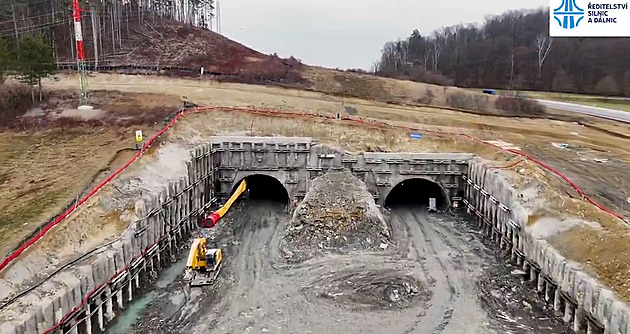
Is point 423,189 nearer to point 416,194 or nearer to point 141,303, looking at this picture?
point 416,194

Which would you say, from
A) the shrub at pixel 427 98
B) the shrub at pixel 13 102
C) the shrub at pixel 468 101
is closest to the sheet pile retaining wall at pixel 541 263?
the shrub at pixel 468 101

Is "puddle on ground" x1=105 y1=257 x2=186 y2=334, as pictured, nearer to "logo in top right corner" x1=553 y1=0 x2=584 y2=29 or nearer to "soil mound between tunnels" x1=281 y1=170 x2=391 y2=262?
"soil mound between tunnels" x1=281 y1=170 x2=391 y2=262

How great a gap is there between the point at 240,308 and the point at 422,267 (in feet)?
29.8

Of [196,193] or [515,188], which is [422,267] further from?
[196,193]

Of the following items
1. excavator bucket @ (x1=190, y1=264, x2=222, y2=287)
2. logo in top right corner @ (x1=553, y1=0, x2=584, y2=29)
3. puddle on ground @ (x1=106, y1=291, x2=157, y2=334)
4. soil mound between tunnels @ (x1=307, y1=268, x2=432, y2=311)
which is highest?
logo in top right corner @ (x1=553, y1=0, x2=584, y2=29)

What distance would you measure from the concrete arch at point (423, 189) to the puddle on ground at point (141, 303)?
15.2 metres

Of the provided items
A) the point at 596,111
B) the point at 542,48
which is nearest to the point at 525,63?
the point at 542,48

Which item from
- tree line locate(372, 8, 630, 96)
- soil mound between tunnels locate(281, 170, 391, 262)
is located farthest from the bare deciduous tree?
soil mound between tunnels locate(281, 170, 391, 262)

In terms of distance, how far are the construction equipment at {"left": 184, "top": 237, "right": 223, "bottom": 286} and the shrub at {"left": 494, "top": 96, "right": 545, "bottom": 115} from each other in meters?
35.7

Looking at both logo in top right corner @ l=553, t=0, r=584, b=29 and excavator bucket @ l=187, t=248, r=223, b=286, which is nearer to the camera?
excavator bucket @ l=187, t=248, r=223, b=286

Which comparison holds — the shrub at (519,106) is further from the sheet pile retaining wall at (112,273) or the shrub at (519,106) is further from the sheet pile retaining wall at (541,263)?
the sheet pile retaining wall at (112,273)

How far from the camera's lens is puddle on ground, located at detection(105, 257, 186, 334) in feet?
64.9

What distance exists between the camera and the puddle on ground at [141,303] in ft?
64.9

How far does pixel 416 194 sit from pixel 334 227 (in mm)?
13965
